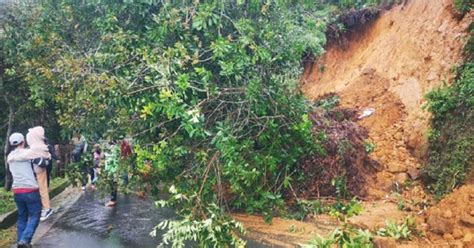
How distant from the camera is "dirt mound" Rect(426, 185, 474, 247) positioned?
6531 millimetres

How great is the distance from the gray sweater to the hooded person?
0.21 ft

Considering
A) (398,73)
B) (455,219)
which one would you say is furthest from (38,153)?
(398,73)

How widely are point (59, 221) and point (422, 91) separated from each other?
Result: 30.0 ft

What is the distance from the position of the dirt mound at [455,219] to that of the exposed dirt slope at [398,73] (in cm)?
246

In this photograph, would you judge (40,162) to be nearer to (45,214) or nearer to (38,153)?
(38,153)

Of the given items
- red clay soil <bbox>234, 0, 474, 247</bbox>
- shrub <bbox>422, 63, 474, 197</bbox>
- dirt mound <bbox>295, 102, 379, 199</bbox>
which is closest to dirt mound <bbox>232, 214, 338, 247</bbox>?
red clay soil <bbox>234, 0, 474, 247</bbox>

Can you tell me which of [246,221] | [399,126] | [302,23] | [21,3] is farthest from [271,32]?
[21,3]

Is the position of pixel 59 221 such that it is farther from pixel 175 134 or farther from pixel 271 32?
pixel 271 32

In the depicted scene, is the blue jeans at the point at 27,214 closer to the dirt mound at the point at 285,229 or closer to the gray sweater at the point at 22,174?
the gray sweater at the point at 22,174

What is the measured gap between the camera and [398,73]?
41.1 ft

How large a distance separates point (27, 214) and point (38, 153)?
3.32 feet

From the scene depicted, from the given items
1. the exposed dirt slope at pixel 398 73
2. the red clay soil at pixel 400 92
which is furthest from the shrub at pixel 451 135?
the exposed dirt slope at pixel 398 73

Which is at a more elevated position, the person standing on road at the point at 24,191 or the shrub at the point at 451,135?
the person standing on road at the point at 24,191

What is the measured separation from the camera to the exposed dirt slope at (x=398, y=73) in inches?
412
